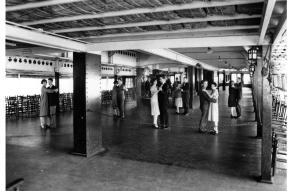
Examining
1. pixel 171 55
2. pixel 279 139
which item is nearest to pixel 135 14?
pixel 279 139

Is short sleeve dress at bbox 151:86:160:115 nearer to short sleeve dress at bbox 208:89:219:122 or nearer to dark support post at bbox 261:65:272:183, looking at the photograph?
short sleeve dress at bbox 208:89:219:122

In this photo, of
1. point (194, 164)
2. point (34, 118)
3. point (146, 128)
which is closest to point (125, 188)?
point (194, 164)

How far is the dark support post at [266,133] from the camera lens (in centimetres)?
491

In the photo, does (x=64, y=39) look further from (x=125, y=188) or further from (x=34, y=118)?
(x=34, y=118)

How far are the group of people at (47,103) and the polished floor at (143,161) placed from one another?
630 mm

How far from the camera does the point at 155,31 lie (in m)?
5.29

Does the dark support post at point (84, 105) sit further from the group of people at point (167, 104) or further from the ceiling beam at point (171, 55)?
the group of people at point (167, 104)

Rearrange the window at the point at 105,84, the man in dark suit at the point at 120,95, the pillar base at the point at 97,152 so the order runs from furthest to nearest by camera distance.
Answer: the window at the point at 105,84 < the man in dark suit at the point at 120,95 < the pillar base at the point at 97,152

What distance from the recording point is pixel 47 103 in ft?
32.3

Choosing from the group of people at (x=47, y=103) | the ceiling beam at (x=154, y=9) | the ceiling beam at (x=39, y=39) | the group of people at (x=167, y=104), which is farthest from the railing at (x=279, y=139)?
the group of people at (x=47, y=103)

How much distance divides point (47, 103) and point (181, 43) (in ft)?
20.8

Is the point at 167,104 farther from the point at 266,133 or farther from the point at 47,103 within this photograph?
the point at 266,133

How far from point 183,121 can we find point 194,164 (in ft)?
19.6

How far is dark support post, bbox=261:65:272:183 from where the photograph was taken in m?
4.91
